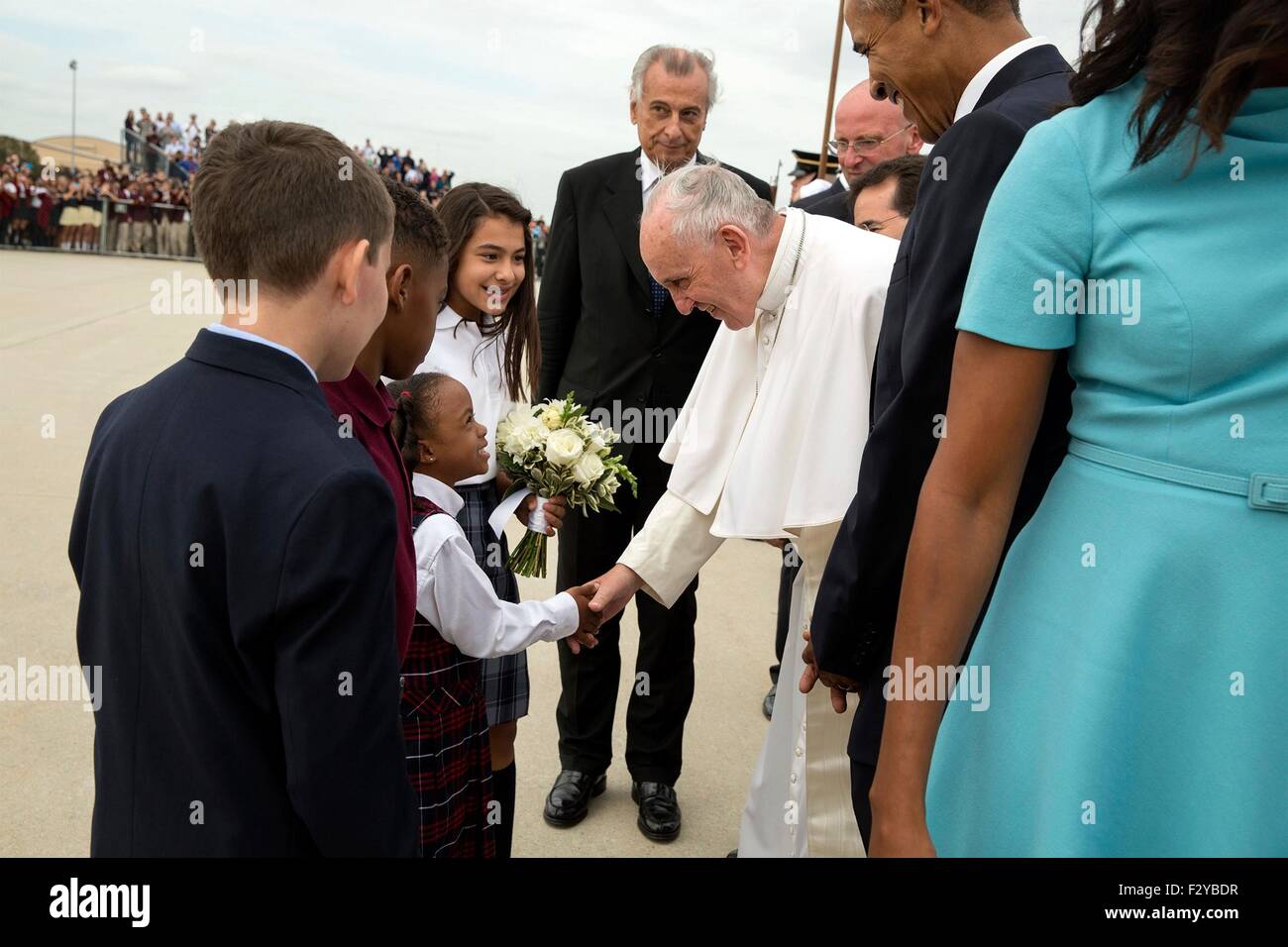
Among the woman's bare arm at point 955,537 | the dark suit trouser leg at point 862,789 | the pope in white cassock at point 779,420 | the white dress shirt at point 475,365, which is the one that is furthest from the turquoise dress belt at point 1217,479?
the white dress shirt at point 475,365

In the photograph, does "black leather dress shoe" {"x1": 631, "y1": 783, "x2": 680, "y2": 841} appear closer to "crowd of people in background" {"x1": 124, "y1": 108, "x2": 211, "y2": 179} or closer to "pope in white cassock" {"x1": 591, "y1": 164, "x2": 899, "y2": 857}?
"pope in white cassock" {"x1": 591, "y1": 164, "x2": 899, "y2": 857}

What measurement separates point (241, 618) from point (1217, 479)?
1.23 metres

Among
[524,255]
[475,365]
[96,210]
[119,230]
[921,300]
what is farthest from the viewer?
[119,230]

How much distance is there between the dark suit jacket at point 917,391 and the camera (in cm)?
166

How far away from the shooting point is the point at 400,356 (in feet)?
6.65

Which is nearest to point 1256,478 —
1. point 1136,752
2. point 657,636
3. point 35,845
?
point 1136,752

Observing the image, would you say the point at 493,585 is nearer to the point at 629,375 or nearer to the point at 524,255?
the point at 524,255

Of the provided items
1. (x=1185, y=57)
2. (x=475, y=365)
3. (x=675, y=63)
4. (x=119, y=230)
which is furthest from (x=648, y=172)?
(x=119, y=230)

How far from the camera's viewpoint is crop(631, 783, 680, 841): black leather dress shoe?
12.0 ft

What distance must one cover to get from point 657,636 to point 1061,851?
2513mm

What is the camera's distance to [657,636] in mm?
3865

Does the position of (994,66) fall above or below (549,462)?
above

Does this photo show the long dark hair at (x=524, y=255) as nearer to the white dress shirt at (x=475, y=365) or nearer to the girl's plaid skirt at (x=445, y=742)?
the white dress shirt at (x=475, y=365)

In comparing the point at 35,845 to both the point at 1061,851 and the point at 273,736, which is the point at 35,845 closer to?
the point at 273,736
